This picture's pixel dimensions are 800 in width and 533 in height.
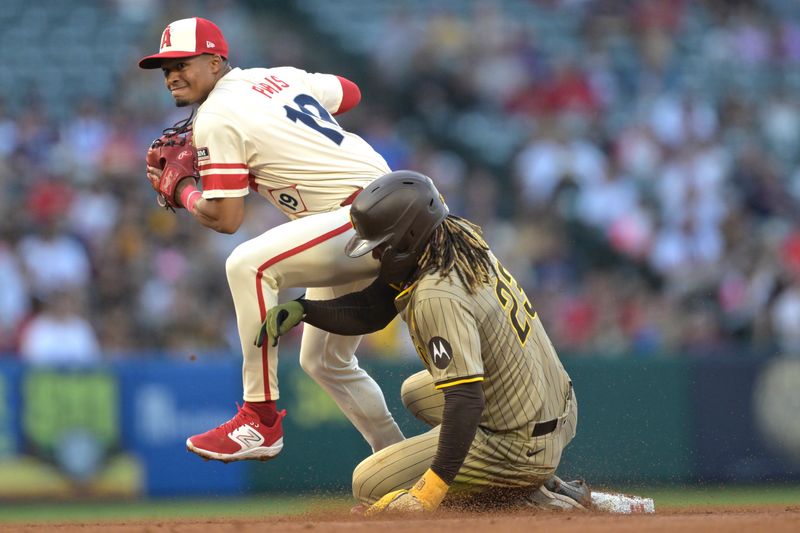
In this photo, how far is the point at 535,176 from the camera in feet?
42.5

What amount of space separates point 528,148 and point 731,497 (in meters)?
4.85

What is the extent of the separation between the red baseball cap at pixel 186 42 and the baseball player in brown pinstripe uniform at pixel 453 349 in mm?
1078

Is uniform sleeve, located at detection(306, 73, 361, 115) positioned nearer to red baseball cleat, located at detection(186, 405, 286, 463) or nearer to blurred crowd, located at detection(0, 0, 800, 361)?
red baseball cleat, located at detection(186, 405, 286, 463)

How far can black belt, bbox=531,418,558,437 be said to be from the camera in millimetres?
5648

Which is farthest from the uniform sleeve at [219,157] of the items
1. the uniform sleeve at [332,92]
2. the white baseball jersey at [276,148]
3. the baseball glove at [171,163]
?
the uniform sleeve at [332,92]

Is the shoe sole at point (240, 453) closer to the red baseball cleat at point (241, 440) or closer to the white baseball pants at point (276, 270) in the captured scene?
the red baseball cleat at point (241, 440)

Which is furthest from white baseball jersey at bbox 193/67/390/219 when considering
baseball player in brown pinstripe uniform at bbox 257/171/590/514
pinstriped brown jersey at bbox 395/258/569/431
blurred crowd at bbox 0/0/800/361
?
blurred crowd at bbox 0/0/800/361

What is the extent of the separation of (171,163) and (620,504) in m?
2.71

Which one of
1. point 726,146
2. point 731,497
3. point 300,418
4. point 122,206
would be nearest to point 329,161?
point 300,418

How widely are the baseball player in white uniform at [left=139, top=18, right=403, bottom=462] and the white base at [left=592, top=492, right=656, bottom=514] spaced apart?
1.44 meters

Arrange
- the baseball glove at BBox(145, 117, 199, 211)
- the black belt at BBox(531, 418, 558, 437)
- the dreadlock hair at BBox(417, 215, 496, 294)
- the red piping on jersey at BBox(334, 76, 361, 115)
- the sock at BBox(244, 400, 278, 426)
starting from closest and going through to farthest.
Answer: the dreadlock hair at BBox(417, 215, 496, 294) < the black belt at BBox(531, 418, 558, 437) < the sock at BBox(244, 400, 278, 426) < the baseball glove at BBox(145, 117, 199, 211) < the red piping on jersey at BBox(334, 76, 361, 115)

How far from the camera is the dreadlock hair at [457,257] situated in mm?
5434

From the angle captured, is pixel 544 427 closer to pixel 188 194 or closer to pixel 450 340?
pixel 450 340

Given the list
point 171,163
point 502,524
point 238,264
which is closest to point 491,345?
point 502,524
